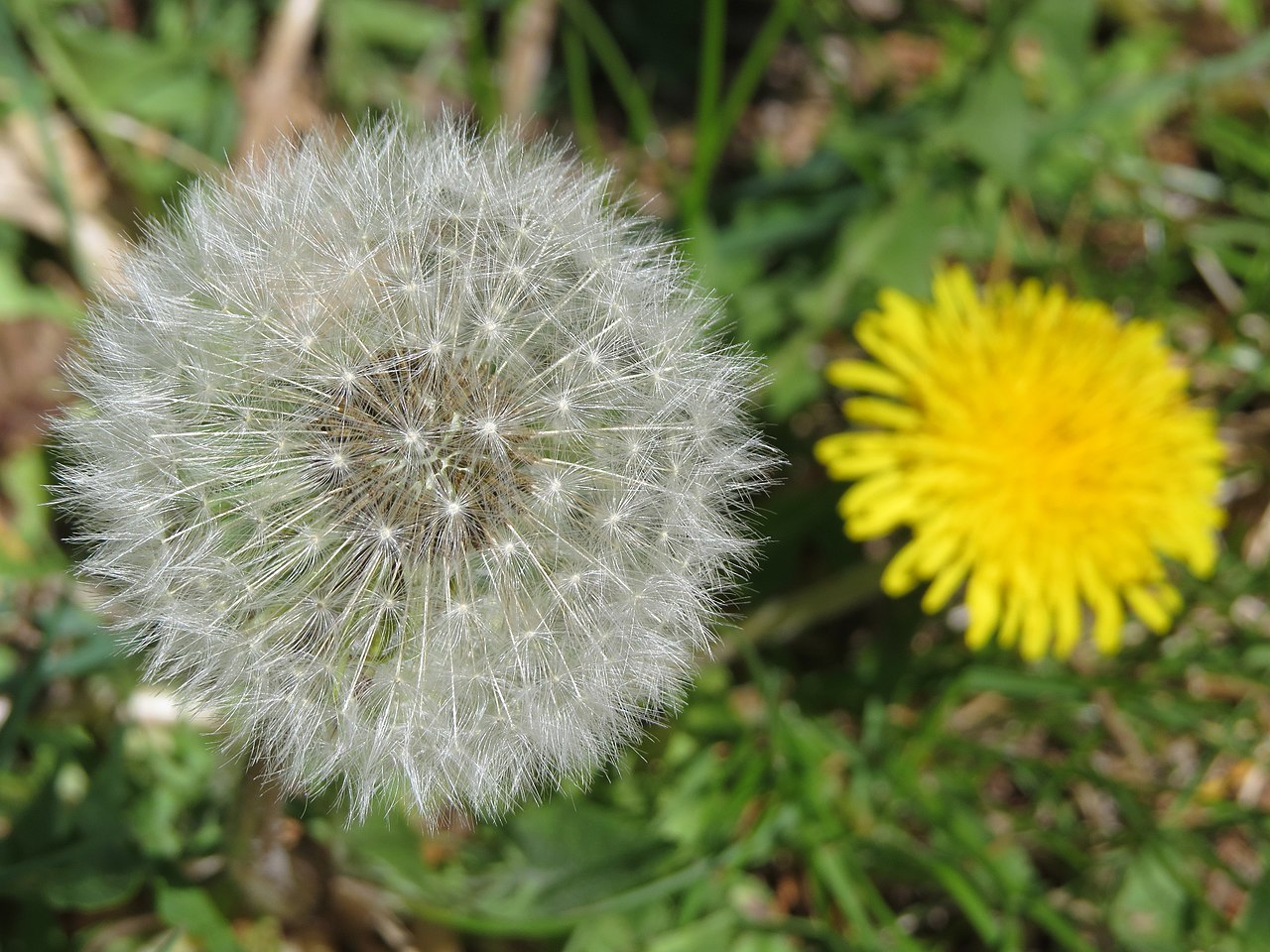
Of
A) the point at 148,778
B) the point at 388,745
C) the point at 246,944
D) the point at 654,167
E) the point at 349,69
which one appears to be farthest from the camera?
the point at 654,167

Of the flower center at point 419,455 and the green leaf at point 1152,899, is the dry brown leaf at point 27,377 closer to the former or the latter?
the flower center at point 419,455

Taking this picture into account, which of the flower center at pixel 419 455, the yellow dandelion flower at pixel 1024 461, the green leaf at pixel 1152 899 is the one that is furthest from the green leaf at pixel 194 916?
the green leaf at pixel 1152 899

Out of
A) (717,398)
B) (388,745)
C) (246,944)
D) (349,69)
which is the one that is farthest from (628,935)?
(349,69)

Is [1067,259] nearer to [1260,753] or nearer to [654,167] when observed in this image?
[654,167]

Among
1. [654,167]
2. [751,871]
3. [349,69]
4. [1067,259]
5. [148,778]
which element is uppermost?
[349,69]

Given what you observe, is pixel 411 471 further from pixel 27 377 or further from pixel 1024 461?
pixel 27 377

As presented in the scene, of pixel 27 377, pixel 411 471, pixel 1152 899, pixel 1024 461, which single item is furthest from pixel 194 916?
pixel 1152 899

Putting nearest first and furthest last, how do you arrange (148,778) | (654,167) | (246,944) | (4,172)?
(246,944) → (148,778) → (4,172) → (654,167)
